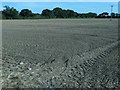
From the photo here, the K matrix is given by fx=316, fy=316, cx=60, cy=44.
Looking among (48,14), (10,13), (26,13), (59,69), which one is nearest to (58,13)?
(48,14)

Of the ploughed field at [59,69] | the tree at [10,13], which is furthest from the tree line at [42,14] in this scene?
the ploughed field at [59,69]

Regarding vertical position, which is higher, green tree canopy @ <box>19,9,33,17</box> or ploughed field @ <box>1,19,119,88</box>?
green tree canopy @ <box>19,9,33,17</box>

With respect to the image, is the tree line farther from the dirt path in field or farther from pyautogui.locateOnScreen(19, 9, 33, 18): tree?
the dirt path in field

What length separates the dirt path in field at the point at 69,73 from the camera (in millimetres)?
8727

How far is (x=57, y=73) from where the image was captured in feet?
32.7

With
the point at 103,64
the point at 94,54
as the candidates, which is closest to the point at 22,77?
the point at 103,64

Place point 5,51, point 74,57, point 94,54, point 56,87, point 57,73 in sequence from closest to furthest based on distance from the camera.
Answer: point 56,87, point 57,73, point 74,57, point 94,54, point 5,51

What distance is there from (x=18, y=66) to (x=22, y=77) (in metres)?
1.80

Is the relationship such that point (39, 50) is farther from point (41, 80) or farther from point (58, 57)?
point (41, 80)

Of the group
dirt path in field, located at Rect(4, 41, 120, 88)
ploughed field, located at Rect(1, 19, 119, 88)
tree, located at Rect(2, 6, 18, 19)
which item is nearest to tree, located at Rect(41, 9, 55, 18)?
tree, located at Rect(2, 6, 18, 19)

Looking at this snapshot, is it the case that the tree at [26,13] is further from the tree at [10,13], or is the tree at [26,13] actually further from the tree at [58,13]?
the tree at [58,13]

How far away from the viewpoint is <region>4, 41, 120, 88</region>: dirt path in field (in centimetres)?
873

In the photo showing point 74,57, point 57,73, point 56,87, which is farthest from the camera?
point 74,57

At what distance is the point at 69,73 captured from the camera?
32.7 feet
